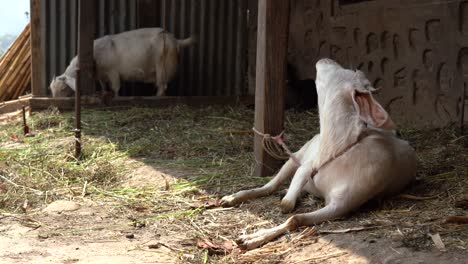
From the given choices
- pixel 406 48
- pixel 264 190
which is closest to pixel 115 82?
pixel 406 48

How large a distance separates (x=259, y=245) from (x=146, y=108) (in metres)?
5.94

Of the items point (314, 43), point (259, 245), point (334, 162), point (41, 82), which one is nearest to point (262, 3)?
point (334, 162)

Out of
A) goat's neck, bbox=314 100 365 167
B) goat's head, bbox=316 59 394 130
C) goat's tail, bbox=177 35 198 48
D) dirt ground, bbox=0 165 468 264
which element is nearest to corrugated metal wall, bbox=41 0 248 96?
goat's tail, bbox=177 35 198 48

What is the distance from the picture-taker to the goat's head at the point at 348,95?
380 centimetres

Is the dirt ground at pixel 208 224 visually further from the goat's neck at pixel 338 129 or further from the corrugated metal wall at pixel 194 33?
the corrugated metal wall at pixel 194 33

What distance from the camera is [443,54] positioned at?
657 cm

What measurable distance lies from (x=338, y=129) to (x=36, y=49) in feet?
24.1

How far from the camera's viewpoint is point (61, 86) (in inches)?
388

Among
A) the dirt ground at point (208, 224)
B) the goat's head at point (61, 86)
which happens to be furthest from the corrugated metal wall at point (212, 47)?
the dirt ground at point (208, 224)

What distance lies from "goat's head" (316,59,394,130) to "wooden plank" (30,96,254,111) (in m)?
5.45

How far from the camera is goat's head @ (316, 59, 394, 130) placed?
3797 mm

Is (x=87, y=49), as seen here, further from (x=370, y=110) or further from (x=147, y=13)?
(x=370, y=110)

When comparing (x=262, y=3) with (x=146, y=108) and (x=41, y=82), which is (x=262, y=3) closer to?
A: (x=146, y=108)

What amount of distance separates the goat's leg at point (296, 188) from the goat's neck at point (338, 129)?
17cm
